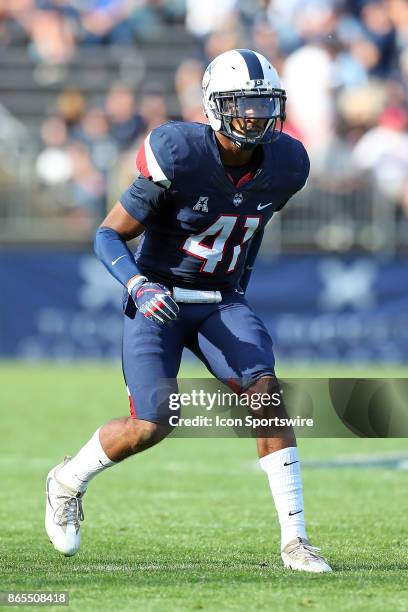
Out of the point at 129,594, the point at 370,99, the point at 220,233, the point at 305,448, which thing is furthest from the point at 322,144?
the point at 129,594

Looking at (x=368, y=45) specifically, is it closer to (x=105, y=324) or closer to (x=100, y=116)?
(x=100, y=116)

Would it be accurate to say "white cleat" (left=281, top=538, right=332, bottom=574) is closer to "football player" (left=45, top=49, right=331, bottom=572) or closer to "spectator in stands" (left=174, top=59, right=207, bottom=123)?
"football player" (left=45, top=49, right=331, bottom=572)

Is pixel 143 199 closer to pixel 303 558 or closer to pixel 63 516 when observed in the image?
pixel 63 516

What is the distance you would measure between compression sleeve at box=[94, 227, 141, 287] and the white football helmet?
535 mm

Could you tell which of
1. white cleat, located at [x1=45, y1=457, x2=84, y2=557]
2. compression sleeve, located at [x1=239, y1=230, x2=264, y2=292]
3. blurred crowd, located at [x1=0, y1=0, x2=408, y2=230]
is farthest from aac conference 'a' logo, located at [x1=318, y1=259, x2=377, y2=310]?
white cleat, located at [x1=45, y1=457, x2=84, y2=557]

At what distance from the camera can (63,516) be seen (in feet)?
14.6

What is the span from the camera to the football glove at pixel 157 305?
4.05m

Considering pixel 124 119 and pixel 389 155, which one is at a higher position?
pixel 124 119

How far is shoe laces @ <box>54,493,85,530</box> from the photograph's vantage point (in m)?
4.43

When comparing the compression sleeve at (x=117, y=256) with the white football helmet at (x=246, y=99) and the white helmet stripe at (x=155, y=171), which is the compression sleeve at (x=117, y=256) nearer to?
the white helmet stripe at (x=155, y=171)

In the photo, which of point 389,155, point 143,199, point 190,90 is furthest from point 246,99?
point 190,90

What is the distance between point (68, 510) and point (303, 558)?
0.95 meters

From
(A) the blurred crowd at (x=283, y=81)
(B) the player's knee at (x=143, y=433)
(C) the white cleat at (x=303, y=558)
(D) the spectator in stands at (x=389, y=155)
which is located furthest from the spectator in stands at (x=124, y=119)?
(C) the white cleat at (x=303, y=558)

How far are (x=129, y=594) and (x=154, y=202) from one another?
1407 millimetres
